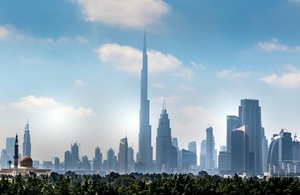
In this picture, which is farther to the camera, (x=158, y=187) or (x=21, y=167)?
(x=21, y=167)

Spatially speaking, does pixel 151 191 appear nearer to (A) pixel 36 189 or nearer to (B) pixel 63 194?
(B) pixel 63 194

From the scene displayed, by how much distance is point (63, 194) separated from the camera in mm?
74625

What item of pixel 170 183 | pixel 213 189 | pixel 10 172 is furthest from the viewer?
pixel 10 172

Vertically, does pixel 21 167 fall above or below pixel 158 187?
above

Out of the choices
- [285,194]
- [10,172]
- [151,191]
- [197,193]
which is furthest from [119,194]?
[10,172]

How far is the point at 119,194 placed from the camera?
240 feet

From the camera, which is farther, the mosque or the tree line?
the mosque

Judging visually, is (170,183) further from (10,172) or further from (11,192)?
(10,172)

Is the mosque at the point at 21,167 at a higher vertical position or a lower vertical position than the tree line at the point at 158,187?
higher

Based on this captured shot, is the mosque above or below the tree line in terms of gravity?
above

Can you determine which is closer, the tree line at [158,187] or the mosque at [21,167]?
the tree line at [158,187]

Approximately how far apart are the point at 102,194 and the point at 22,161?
10780 cm

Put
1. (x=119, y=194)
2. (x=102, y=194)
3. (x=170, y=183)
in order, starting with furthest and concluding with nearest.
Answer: (x=170, y=183)
(x=119, y=194)
(x=102, y=194)

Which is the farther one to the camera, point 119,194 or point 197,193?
point 197,193
